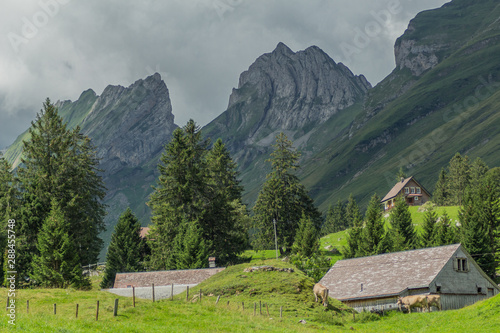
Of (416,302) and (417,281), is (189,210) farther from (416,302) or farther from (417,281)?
(416,302)

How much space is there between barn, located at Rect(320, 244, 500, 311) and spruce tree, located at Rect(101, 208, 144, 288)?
3324cm

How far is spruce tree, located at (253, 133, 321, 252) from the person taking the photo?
87062mm

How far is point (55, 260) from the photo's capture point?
176 ft

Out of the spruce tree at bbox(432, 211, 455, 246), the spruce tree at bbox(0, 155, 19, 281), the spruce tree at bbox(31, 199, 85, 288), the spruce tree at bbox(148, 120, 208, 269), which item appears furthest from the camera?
the spruce tree at bbox(432, 211, 455, 246)

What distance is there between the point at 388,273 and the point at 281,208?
32.4m

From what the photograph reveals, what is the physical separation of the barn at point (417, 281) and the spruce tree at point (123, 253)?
33.2 metres

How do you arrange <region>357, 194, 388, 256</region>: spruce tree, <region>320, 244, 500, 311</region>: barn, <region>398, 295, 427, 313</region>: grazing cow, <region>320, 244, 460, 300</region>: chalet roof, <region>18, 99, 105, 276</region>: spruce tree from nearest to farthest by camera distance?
<region>398, 295, 427, 313</region>: grazing cow < <region>320, 244, 500, 311</region>: barn < <region>320, 244, 460, 300</region>: chalet roof < <region>18, 99, 105, 276</region>: spruce tree < <region>357, 194, 388, 256</region>: spruce tree

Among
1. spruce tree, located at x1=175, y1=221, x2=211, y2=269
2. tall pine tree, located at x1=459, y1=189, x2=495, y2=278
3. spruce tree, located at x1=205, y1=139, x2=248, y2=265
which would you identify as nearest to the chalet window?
tall pine tree, located at x1=459, y1=189, x2=495, y2=278

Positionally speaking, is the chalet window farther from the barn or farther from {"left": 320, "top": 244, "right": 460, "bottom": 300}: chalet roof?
{"left": 320, "top": 244, "right": 460, "bottom": 300}: chalet roof

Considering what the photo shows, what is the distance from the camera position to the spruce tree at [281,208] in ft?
286

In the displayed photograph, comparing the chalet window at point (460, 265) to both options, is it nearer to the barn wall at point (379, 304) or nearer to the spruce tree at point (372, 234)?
the barn wall at point (379, 304)

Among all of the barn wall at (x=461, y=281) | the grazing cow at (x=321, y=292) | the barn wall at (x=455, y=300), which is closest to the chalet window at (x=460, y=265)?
the barn wall at (x=461, y=281)

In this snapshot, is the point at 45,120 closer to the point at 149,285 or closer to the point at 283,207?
the point at 149,285

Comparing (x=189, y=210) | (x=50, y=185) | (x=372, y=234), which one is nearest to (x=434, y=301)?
(x=372, y=234)
